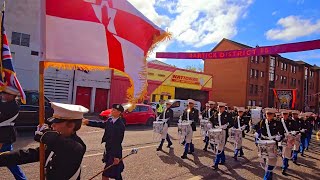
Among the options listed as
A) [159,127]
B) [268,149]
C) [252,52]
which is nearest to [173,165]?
[268,149]

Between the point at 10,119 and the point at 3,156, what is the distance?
3318 mm

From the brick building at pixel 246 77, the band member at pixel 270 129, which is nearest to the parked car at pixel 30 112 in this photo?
the band member at pixel 270 129

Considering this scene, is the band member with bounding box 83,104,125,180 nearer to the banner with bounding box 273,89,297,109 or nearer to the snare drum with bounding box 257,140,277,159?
the snare drum with bounding box 257,140,277,159

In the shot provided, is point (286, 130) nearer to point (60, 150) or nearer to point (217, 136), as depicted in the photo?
point (217, 136)

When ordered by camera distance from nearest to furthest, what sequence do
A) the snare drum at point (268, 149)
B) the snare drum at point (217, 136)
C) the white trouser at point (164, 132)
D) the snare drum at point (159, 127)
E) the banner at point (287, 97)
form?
the snare drum at point (268, 149), the snare drum at point (217, 136), the white trouser at point (164, 132), the snare drum at point (159, 127), the banner at point (287, 97)

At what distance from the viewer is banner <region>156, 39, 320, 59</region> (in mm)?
13915

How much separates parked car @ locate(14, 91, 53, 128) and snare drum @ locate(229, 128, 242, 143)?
7275mm

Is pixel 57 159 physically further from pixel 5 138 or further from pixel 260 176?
pixel 260 176

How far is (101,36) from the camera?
4605 millimetres

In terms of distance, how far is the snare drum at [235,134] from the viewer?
11.1m

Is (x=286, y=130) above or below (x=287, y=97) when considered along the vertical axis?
below

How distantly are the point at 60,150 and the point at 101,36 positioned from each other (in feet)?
7.24

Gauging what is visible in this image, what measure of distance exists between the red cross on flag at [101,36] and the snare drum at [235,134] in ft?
22.6

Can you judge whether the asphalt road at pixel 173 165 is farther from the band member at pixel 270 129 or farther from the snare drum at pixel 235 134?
the band member at pixel 270 129
